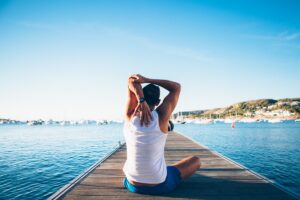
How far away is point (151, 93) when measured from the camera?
2930mm

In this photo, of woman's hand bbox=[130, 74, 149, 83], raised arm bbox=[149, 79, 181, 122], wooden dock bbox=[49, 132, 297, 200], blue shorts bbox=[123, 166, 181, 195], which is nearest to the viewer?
woman's hand bbox=[130, 74, 149, 83]

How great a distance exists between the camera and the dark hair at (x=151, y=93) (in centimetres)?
291

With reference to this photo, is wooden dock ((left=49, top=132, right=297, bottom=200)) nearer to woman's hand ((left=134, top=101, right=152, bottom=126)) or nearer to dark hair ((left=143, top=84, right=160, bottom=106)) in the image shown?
woman's hand ((left=134, top=101, right=152, bottom=126))

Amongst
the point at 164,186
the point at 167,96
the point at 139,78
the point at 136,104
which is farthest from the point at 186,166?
the point at 139,78

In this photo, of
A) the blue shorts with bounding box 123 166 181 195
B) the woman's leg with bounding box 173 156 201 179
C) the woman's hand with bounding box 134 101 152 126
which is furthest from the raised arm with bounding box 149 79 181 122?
the woman's leg with bounding box 173 156 201 179

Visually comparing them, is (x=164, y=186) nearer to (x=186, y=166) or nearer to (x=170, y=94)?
(x=186, y=166)

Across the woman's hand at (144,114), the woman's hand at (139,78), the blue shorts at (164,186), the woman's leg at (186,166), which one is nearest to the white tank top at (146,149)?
the woman's hand at (144,114)

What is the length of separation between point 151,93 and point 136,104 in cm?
28

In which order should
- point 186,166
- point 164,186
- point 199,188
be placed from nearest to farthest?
1. point 164,186
2. point 186,166
3. point 199,188

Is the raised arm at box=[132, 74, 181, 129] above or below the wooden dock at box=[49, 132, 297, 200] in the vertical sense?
above

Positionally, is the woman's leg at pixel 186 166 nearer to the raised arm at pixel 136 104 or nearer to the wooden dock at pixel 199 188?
the wooden dock at pixel 199 188

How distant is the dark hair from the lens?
2.91 m

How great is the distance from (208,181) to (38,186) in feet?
31.5

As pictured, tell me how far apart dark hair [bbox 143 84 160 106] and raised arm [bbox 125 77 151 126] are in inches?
5.2
